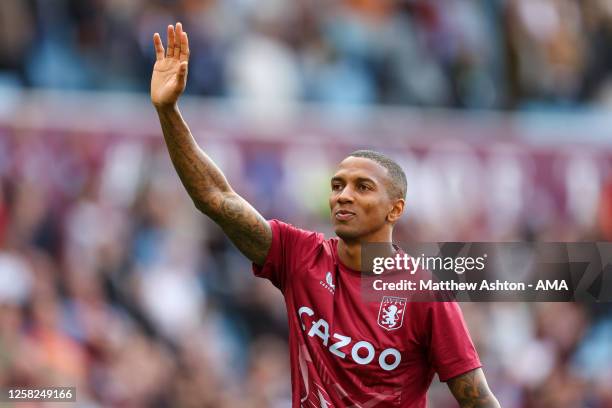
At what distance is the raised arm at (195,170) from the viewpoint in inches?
277

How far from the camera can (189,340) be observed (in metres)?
13.3

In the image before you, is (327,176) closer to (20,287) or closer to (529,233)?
(529,233)

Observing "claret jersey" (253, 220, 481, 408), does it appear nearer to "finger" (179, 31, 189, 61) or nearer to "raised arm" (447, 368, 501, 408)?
"raised arm" (447, 368, 501, 408)

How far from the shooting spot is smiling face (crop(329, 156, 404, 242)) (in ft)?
23.3

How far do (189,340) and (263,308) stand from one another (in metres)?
1.23

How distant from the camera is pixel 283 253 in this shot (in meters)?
7.22

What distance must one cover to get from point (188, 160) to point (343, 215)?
87 cm

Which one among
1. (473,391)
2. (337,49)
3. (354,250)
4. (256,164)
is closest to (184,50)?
(354,250)

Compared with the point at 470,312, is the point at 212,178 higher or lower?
lower

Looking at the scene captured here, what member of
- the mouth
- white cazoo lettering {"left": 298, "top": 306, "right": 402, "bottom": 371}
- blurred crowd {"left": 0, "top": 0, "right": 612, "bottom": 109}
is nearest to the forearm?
the mouth

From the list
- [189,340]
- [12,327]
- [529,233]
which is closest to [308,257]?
[12,327]

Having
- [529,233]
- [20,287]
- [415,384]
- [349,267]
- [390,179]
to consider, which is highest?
[529,233]

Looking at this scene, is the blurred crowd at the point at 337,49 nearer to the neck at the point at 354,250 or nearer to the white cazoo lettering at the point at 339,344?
the neck at the point at 354,250

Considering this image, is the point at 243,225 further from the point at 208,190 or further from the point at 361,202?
the point at 361,202
